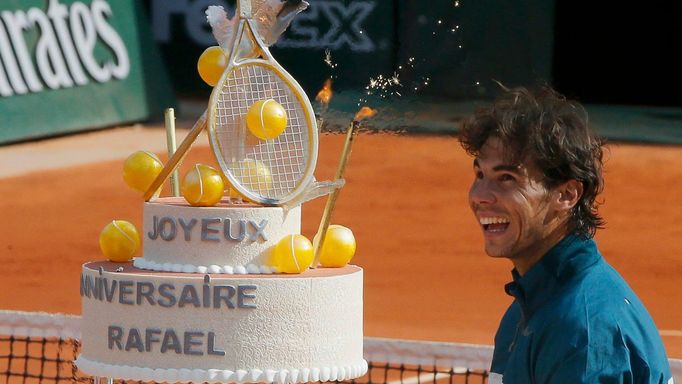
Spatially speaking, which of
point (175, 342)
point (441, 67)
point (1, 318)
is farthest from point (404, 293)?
point (175, 342)

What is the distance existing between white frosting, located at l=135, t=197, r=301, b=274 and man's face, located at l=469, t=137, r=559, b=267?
2.05 metres

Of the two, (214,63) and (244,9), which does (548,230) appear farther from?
(214,63)

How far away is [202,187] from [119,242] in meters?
0.56

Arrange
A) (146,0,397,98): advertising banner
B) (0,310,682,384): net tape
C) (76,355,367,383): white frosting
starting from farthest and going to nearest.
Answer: (146,0,397,98): advertising banner, (0,310,682,384): net tape, (76,355,367,383): white frosting

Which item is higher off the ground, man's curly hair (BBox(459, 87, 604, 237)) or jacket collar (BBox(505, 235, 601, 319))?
man's curly hair (BBox(459, 87, 604, 237))

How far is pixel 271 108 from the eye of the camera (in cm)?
475

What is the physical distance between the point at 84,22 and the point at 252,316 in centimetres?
1229

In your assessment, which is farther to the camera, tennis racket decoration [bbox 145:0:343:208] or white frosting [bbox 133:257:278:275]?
tennis racket decoration [bbox 145:0:343:208]

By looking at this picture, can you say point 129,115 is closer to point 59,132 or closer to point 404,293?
point 59,132

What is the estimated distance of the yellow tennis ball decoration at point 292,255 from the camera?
4703 millimetres

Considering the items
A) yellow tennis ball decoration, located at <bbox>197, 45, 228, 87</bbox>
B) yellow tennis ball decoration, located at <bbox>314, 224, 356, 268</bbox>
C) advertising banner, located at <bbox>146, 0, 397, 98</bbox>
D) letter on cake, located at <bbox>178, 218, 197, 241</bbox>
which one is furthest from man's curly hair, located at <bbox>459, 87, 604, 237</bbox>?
advertising banner, located at <bbox>146, 0, 397, 98</bbox>

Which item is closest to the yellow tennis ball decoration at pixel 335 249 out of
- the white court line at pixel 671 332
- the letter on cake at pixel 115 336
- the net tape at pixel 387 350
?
the letter on cake at pixel 115 336

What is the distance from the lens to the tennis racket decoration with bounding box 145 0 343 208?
4867mm

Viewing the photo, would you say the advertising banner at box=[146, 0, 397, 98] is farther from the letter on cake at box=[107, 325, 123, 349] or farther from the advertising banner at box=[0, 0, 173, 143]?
the letter on cake at box=[107, 325, 123, 349]
